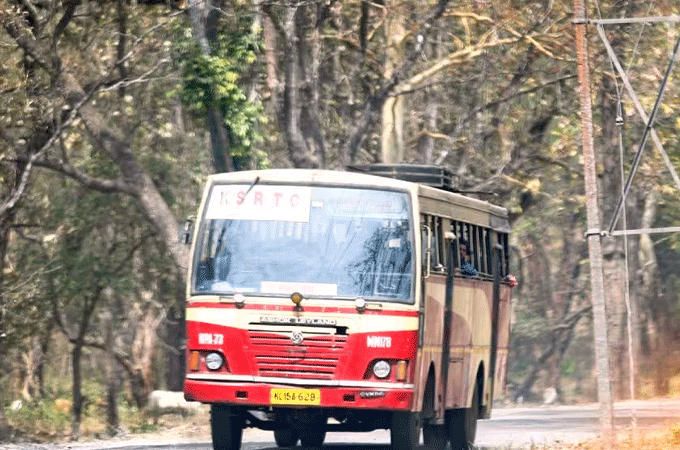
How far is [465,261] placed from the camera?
61.4ft

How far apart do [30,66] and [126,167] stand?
226 cm

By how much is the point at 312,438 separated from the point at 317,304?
13.2 ft

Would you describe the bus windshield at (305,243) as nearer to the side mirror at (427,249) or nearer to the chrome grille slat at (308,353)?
the side mirror at (427,249)

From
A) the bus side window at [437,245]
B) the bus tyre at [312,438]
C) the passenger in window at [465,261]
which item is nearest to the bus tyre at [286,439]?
the bus tyre at [312,438]

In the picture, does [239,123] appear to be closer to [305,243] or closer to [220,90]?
[220,90]

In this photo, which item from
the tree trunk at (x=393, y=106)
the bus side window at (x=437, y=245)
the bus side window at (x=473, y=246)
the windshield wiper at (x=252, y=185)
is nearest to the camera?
the windshield wiper at (x=252, y=185)

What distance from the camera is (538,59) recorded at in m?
32.1

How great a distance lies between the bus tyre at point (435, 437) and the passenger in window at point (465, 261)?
1.85 meters

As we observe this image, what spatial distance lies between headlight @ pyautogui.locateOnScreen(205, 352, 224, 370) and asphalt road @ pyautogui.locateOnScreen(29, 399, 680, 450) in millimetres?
3293

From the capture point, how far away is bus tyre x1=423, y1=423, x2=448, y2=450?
19609mm

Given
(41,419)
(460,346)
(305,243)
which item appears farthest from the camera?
(41,419)

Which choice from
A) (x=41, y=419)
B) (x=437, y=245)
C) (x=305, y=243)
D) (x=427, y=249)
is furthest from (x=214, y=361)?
(x=41, y=419)

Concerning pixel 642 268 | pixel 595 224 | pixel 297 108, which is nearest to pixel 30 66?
pixel 297 108

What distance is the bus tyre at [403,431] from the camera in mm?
16156
